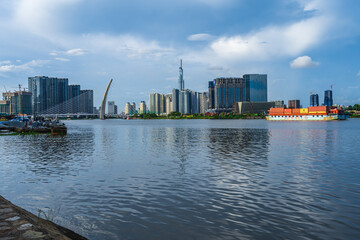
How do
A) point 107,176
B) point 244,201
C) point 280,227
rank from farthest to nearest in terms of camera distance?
point 107,176 → point 244,201 → point 280,227

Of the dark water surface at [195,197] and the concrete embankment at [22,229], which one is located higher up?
the concrete embankment at [22,229]

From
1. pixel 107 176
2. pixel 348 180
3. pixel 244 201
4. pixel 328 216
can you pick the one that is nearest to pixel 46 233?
pixel 244 201

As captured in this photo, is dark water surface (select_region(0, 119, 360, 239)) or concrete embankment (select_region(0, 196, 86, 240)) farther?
dark water surface (select_region(0, 119, 360, 239))

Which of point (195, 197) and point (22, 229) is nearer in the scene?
point (22, 229)

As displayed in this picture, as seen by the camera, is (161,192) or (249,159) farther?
(249,159)

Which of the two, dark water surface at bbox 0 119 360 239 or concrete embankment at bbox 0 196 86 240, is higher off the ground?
concrete embankment at bbox 0 196 86 240

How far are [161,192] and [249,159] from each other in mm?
15299

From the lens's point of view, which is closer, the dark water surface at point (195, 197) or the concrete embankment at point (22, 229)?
the concrete embankment at point (22, 229)

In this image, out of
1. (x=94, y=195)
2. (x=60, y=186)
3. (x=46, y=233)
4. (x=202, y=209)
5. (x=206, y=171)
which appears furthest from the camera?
(x=206, y=171)

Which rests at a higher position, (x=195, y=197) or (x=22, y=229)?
(x=22, y=229)

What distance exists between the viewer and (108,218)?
12.7m

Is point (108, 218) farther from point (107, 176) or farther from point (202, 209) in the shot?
point (107, 176)

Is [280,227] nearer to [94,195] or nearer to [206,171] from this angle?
[94,195]

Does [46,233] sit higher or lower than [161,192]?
→ higher
